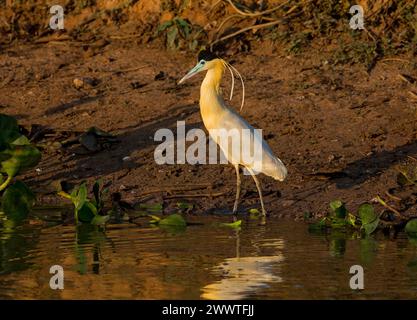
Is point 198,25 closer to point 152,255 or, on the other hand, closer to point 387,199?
point 387,199

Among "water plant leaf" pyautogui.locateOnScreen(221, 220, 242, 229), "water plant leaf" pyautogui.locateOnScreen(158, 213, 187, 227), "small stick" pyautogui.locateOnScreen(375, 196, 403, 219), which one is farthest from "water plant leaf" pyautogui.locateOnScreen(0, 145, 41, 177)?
"small stick" pyautogui.locateOnScreen(375, 196, 403, 219)

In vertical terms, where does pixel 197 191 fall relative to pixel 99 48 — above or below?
below

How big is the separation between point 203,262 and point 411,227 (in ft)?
5.74

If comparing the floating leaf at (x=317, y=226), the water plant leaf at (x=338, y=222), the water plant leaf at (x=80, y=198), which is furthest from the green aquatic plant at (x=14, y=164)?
the water plant leaf at (x=338, y=222)

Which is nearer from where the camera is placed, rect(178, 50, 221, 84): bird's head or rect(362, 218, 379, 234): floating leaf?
rect(362, 218, 379, 234): floating leaf

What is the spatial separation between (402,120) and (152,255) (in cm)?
391

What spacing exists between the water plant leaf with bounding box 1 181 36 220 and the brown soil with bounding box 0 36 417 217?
1.13 m

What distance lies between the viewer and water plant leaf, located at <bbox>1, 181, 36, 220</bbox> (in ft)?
32.9

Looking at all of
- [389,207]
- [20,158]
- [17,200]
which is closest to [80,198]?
[17,200]

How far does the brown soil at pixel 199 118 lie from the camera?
432 inches

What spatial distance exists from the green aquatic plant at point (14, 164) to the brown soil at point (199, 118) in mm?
1012

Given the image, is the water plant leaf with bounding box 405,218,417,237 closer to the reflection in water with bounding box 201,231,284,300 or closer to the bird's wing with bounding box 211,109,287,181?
the reflection in water with bounding box 201,231,284,300
